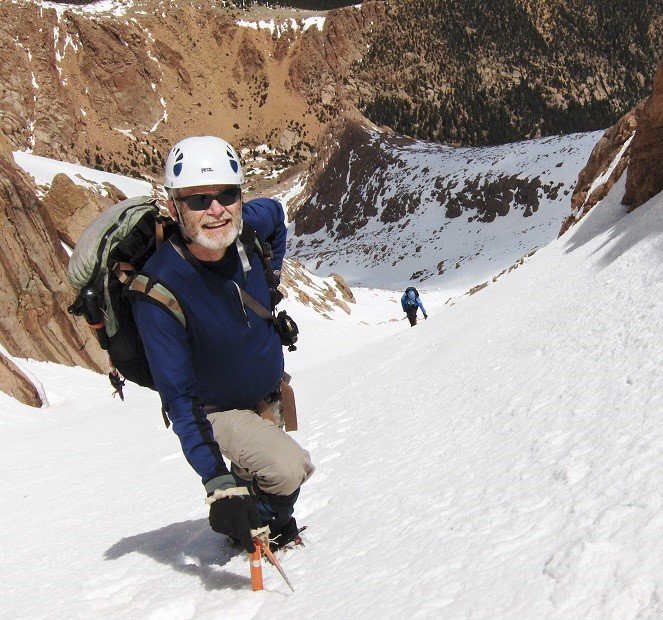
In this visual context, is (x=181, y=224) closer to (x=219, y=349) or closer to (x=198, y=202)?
(x=198, y=202)

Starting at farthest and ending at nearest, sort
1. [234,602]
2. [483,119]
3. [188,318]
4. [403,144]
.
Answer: [483,119] → [403,144] → [188,318] → [234,602]

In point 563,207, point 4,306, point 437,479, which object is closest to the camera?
point 437,479

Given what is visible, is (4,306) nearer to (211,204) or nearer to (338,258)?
(211,204)

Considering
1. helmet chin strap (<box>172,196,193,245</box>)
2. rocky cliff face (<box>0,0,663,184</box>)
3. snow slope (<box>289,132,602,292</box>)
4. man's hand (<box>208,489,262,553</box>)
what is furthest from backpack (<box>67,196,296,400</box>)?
rocky cliff face (<box>0,0,663,184</box>)

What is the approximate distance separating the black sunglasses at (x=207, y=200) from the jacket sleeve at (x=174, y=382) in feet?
1.72

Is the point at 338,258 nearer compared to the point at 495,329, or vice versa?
the point at 495,329

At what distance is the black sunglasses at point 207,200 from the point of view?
2.93 metres

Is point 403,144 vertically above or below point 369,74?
below

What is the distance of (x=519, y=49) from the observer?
115 metres

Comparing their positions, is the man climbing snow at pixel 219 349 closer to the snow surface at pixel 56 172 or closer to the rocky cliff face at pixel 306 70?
the snow surface at pixel 56 172

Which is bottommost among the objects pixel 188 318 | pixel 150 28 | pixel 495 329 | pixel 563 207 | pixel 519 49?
pixel 563 207

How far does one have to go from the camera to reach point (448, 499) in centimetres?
313

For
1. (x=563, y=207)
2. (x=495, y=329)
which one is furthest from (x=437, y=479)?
(x=563, y=207)

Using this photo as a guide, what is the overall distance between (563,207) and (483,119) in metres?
54.6
